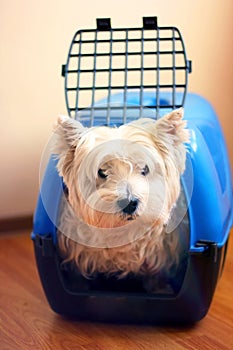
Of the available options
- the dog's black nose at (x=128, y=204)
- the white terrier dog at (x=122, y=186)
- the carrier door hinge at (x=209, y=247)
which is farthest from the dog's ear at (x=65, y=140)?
the carrier door hinge at (x=209, y=247)

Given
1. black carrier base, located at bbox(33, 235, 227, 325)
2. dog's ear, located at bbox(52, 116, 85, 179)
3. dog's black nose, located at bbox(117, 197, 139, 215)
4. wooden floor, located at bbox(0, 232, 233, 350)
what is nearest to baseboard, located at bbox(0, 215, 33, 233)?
wooden floor, located at bbox(0, 232, 233, 350)

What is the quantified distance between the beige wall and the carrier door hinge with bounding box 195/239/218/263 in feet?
2.51

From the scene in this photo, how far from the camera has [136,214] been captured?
112cm

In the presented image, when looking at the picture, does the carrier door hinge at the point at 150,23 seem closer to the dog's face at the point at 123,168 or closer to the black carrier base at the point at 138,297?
the dog's face at the point at 123,168

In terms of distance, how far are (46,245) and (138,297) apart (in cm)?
21

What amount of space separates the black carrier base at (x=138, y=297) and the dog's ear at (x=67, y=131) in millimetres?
213

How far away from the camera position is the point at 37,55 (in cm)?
179

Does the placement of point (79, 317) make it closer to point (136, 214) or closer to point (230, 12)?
point (136, 214)

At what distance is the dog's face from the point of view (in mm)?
1113

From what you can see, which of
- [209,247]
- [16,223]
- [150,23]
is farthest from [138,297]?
[16,223]

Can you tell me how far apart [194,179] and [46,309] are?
45cm

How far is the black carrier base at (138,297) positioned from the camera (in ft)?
4.08

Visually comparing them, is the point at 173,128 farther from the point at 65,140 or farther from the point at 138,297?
the point at 138,297

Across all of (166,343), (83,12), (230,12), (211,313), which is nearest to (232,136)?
(230,12)
